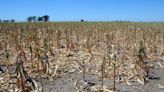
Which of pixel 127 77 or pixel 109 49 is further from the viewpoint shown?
pixel 109 49

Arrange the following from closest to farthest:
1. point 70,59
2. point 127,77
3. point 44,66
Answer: point 127,77
point 44,66
point 70,59

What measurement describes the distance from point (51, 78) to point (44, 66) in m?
0.79

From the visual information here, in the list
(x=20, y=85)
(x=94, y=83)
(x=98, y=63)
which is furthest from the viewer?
(x=98, y=63)

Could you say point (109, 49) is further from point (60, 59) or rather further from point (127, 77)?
point (127, 77)

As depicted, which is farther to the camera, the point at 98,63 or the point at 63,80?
the point at 98,63

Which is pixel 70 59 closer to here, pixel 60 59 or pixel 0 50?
pixel 60 59

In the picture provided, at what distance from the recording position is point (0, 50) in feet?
35.2

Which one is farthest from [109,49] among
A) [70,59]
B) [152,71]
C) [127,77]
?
[127,77]

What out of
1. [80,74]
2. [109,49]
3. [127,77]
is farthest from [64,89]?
[109,49]

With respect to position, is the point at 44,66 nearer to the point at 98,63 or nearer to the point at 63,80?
the point at 63,80

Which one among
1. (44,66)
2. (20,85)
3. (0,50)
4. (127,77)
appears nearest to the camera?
(20,85)

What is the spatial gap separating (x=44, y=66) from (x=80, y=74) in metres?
0.92

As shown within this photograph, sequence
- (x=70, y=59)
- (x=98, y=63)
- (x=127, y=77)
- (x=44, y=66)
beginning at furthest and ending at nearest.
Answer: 1. (x=70, y=59)
2. (x=98, y=63)
3. (x=44, y=66)
4. (x=127, y=77)

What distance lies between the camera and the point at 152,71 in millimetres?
7988
